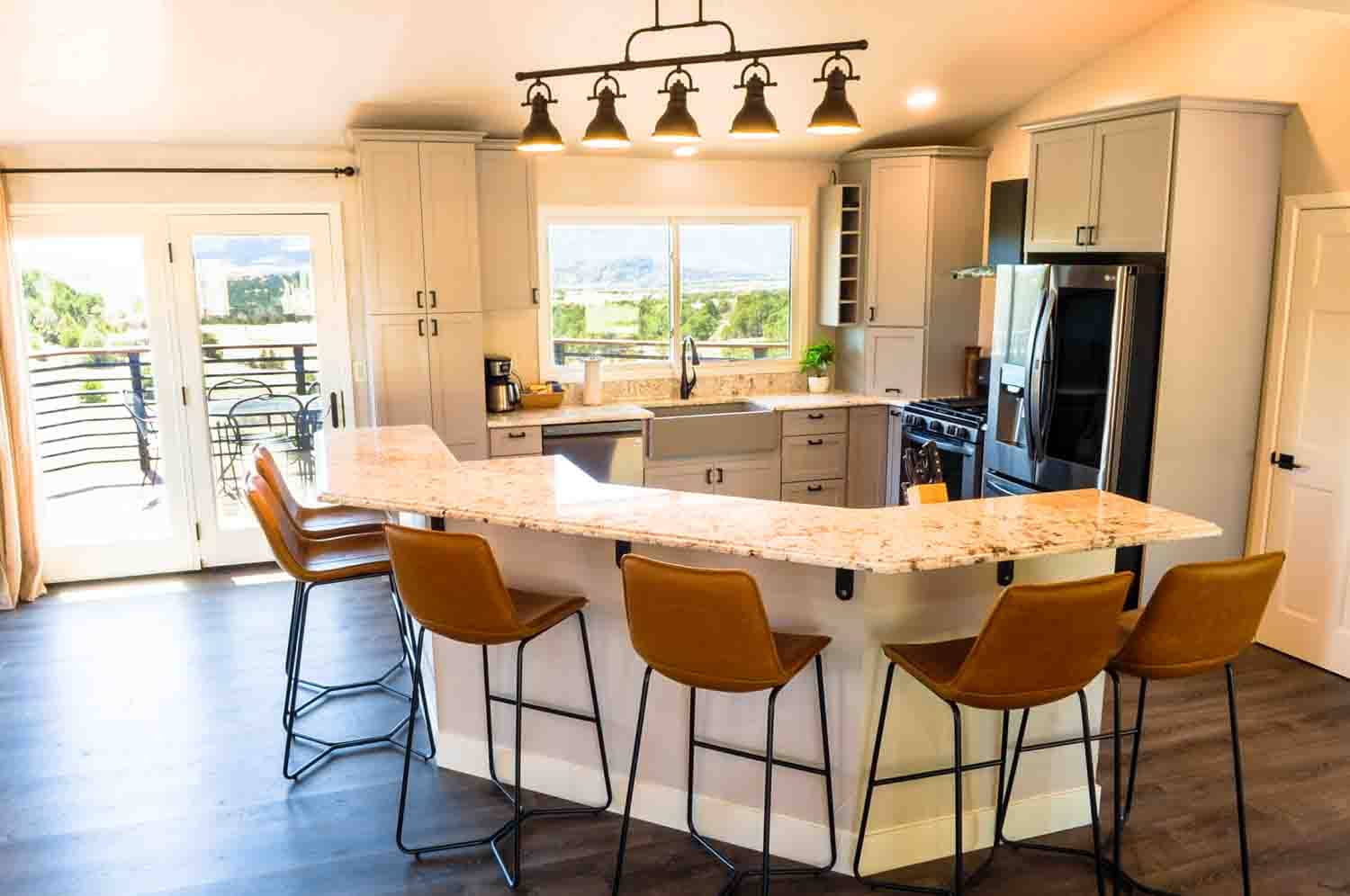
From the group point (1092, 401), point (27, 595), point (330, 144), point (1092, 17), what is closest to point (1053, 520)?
point (1092, 401)

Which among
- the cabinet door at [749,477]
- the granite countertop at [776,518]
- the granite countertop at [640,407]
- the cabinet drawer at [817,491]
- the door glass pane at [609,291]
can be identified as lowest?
the cabinet drawer at [817,491]

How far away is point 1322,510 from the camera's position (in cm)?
428

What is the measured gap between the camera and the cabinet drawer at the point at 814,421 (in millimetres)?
6266

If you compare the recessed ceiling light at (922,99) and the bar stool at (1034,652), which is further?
the recessed ceiling light at (922,99)

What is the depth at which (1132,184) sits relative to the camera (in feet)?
14.7

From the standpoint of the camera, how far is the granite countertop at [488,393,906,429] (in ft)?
18.8

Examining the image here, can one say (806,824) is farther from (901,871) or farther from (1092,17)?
(1092,17)

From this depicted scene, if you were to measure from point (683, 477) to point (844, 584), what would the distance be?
345 cm

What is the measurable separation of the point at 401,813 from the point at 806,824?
3.88 ft

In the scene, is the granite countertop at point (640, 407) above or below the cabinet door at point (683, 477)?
above

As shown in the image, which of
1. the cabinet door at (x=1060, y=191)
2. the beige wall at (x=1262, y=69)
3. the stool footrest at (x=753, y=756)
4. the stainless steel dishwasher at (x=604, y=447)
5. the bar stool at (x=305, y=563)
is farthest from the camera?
Answer: the stainless steel dishwasher at (x=604, y=447)

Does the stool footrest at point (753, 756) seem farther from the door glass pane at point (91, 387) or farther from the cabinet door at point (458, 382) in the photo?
the door glass pane at point (91, 387)

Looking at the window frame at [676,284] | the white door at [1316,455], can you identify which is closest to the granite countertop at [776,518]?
the white door at [1316,455]

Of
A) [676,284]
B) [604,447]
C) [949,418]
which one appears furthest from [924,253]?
[604,447]
